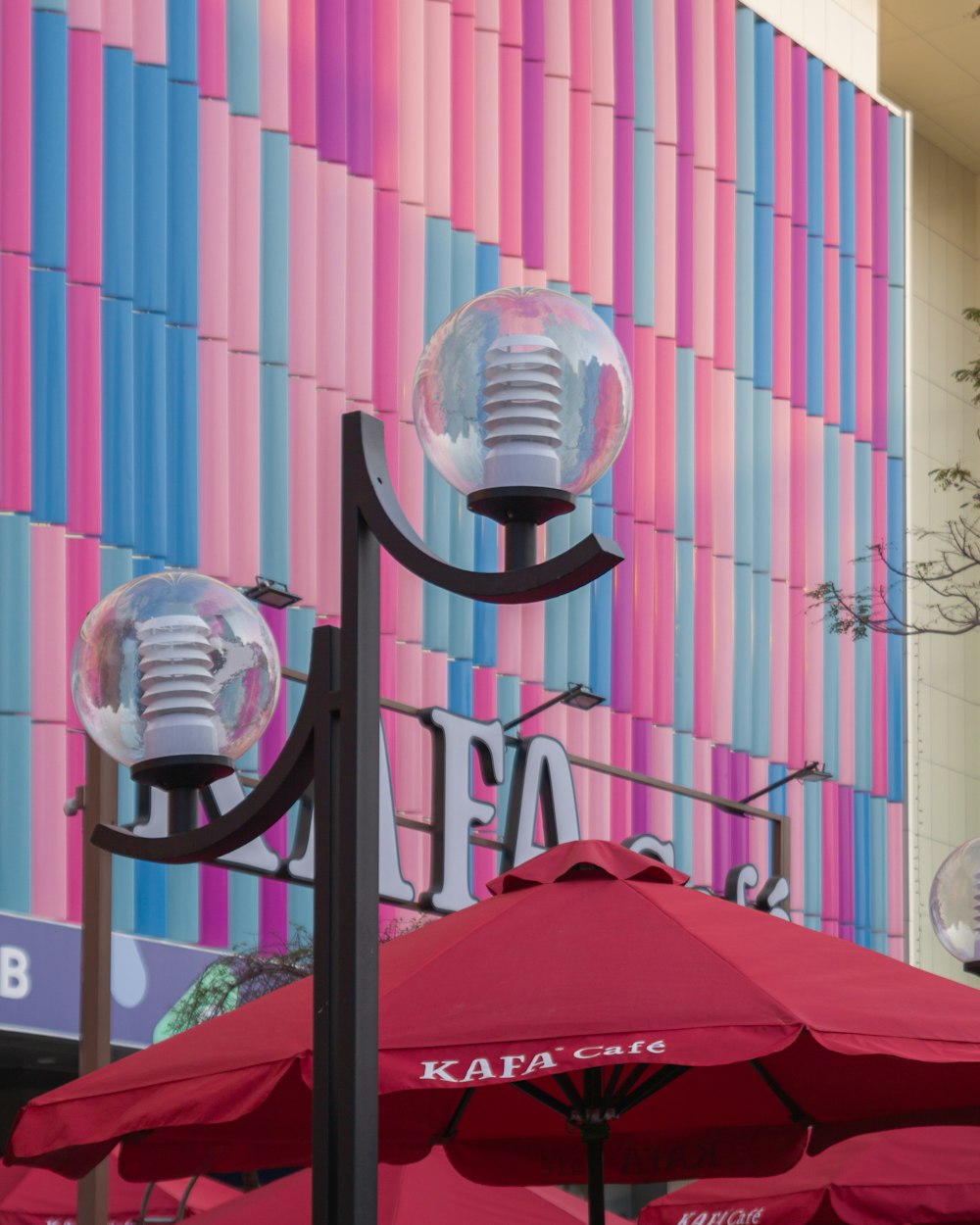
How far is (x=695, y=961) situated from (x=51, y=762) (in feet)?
36.4

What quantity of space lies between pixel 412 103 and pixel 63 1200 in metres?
12.9

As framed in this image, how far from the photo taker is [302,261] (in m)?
18.5

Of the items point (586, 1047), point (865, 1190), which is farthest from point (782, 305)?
point (586, 1047)

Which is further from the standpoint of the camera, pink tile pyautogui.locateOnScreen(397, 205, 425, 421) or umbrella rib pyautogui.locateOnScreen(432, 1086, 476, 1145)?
pink tile pyautogui.locateOnScreen(397, 205, 425, 421)

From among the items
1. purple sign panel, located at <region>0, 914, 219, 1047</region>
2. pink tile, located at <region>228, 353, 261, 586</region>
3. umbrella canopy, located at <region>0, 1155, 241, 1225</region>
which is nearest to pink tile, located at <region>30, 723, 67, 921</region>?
purple sign panel, located at <region>0, 914, 219, 1047</region>

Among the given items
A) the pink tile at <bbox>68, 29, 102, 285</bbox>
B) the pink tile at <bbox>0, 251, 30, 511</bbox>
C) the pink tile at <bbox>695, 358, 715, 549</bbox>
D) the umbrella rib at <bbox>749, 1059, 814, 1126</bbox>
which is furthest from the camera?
the pink tile at <bbox>695, 358, 715, 549</bbox>

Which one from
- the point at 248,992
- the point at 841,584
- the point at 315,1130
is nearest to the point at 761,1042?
the point at 315,1130

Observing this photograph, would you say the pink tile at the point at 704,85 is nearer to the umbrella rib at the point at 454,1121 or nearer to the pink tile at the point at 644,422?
the pink tile at the point at 644,422

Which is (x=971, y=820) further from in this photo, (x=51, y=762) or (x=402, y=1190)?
(x=402, y=1190)

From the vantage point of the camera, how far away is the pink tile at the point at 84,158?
16.6 m

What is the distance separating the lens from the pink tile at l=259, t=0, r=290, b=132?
1841 centimetres

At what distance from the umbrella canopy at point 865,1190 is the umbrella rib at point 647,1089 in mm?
1083

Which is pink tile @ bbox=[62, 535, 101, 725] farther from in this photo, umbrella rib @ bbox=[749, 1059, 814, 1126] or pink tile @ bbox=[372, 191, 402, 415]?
umbrella rib @ bbox=[749, 1059, 814, 1126]

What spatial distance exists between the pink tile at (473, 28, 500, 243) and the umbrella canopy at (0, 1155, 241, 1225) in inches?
473
